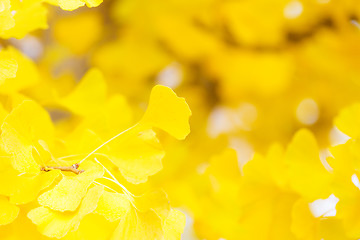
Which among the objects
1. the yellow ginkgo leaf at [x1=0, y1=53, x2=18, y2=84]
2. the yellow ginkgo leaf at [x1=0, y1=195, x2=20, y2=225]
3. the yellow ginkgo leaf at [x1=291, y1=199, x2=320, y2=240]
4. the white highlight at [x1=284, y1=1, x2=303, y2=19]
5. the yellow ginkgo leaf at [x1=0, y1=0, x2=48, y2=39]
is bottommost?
the white highlight at [x1=284, y1=1, x2=303, y2=19]

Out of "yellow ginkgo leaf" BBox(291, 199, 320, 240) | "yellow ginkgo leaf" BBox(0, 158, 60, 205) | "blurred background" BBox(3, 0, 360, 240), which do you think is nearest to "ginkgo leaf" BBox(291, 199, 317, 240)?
"yellow ginkgo leaf" BBox(291, 199, 320, 240)

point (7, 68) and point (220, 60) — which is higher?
point (7, 68)

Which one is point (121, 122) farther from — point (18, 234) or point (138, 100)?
point (138, 100)

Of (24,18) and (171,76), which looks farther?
(171,76)

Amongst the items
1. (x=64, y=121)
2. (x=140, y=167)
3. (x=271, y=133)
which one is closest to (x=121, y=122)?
(x=140, y=167)

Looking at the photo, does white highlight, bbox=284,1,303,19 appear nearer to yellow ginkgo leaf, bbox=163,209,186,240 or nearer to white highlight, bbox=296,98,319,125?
white highlight, bbox=296,98,319,125

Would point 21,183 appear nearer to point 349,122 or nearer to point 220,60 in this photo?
point 349,122

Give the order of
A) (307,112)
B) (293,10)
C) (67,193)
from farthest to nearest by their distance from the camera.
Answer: (307,112) → (293,10) → (67,193)

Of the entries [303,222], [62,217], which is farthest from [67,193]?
[303,222]
